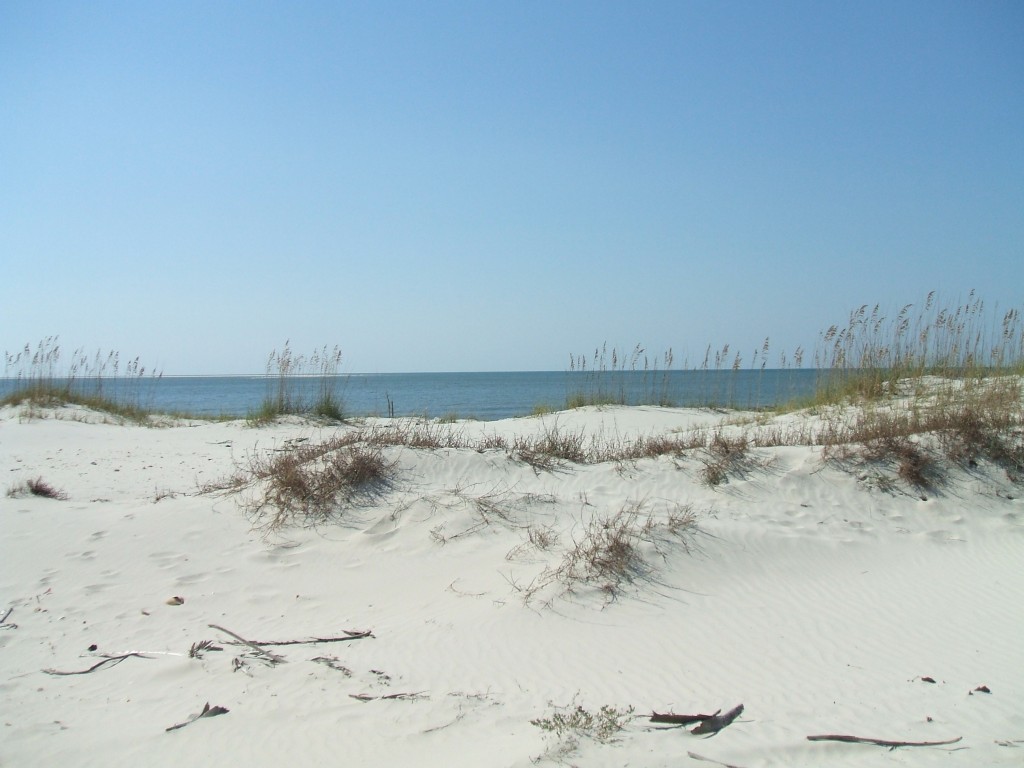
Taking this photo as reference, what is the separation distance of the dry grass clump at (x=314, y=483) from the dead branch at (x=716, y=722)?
15.2ft

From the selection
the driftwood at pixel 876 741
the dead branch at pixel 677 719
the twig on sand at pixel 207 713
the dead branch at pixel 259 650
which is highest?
the driftwood at pixel 876 741

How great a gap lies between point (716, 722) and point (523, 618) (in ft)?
6.07

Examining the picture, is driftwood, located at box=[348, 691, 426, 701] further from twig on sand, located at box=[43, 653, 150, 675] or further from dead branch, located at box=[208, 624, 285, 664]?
twig on sand, located at box=[43, 653, 150, 675]

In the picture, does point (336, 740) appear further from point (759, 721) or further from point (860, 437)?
point (860, 437)

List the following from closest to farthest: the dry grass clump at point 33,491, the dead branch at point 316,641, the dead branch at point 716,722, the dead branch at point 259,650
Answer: the dead branch at point 716,722
the dead branch at point 259,650
the dead branch at point 316,641
the dry grass clump at point 33,491

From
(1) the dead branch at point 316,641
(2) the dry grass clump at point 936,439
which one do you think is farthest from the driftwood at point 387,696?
(2) the dry grass clump at point 936,439

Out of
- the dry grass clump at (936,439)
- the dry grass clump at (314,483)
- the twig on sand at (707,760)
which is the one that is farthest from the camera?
A: the dry grass clump at (936,439)

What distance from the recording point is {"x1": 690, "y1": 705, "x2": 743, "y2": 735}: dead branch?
3.45 meters

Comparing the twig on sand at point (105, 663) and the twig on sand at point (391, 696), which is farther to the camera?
the twig on sand at point (105, 663)

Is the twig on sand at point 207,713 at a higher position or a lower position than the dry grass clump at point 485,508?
lower

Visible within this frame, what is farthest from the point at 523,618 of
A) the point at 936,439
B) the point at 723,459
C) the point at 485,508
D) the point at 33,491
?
the point at 33,491

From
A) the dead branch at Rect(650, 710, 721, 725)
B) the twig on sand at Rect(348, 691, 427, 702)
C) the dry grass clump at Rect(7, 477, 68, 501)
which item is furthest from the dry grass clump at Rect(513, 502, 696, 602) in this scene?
the dry grass clump at Rect(7, 477, 68, 501)

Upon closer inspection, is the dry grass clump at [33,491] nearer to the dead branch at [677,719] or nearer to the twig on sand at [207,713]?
the twig on sand at [207,713]

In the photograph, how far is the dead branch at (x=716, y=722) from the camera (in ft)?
11.3
